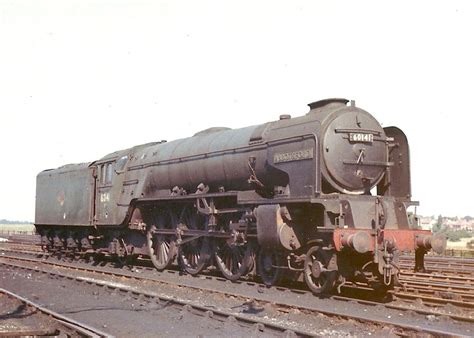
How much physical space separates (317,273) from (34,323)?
16.6 ft

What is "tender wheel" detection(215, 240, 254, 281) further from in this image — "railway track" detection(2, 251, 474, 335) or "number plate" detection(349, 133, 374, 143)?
"number plate" detection(349, 133, 374, 143)

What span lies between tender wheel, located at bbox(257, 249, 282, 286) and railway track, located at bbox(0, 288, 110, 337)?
4811mm

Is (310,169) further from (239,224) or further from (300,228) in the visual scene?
(239,224)

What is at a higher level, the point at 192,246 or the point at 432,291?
the point at 192,246

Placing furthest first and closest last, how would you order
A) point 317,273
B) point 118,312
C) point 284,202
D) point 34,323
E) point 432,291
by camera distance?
point 284,202 → point 432,291 → point 317,273 → point 118,312 → point 34,323

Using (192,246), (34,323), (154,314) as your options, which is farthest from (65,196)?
(34,323)

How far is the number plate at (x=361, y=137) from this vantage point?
11172 mm

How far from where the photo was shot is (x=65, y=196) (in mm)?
21375

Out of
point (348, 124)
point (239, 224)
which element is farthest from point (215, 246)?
point (348, 124)

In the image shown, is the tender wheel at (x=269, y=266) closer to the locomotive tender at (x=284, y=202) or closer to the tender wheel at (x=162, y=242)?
the locomotive tender at (x=284, y=202)

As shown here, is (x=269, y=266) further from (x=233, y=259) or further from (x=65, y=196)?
(x=65, y=196)

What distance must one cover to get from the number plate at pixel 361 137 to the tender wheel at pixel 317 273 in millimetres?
2302

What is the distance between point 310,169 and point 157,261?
7.20m

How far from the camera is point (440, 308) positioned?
9.60 meters
